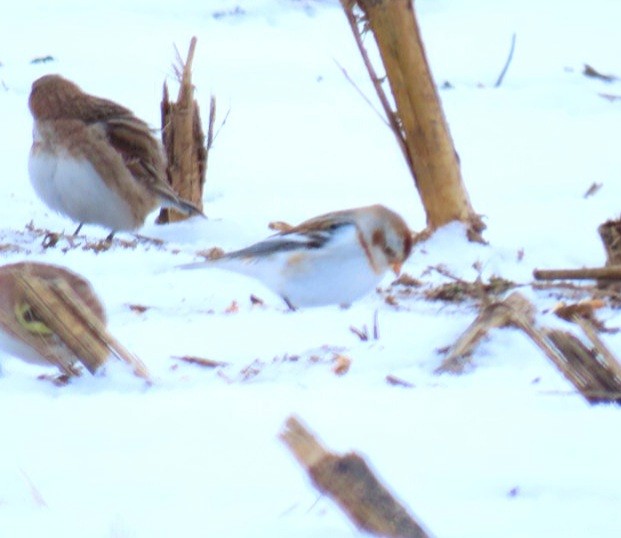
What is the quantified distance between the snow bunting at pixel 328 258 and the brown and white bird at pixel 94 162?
65.8 inches

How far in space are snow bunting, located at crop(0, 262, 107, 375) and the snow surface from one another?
8cm

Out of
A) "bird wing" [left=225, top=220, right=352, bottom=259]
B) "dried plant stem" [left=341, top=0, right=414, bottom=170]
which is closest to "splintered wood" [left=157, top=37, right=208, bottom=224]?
"dried plant stem" [left=341, top=0, right=414, bottom=170]

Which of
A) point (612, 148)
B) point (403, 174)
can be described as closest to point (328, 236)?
point (403, 174)

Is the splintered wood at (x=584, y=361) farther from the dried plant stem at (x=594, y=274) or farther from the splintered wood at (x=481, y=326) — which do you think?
the dried plant stem at (x=594, y=274)

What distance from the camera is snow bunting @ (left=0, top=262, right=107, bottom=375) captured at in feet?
13.1

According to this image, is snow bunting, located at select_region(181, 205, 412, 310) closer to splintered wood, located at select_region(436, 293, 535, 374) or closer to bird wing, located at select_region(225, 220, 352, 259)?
bird wing, located at select_region(225, 220, 352, 259)

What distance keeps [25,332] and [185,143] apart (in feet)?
11.9

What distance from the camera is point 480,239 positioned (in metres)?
6.45

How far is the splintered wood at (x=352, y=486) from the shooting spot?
2607 mm

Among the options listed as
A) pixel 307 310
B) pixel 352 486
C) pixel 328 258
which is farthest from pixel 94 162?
pixel 352 486

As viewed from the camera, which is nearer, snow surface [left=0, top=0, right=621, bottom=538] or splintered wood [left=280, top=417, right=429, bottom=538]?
splintered wood [left=280, top=417, right=429, bottom=538]

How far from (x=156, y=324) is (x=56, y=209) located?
2444 millimetres

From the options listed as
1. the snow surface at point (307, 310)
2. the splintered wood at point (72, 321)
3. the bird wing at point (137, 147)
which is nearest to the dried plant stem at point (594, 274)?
the snow surface at point (307, 310)

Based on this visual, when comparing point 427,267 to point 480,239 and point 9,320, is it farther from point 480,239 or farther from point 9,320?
point 9,320
